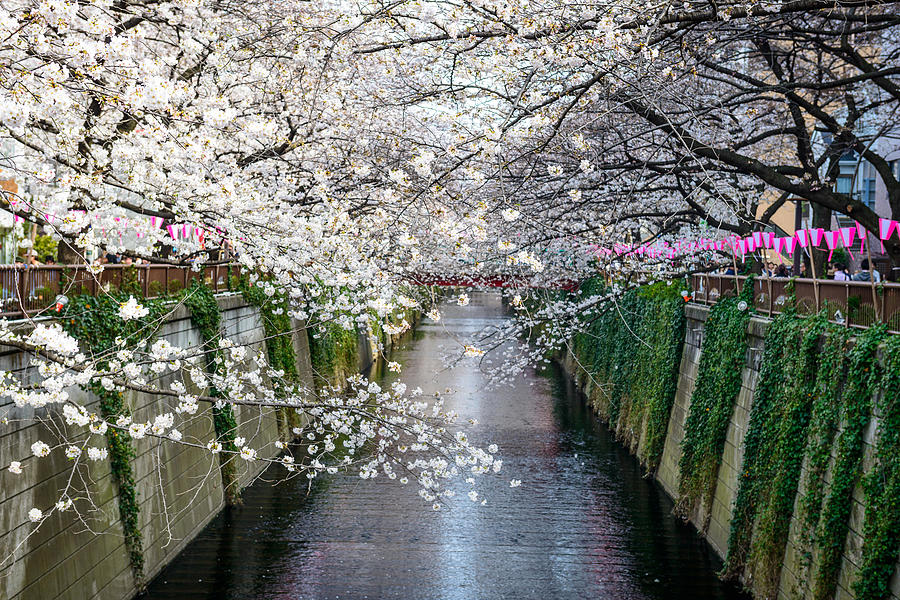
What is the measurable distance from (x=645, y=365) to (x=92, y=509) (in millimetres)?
15826

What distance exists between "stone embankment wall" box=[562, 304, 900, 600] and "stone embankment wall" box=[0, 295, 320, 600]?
6.18 meters

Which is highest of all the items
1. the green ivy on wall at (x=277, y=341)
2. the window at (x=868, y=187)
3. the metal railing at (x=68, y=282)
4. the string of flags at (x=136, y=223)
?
the window at (x=868, y=187)

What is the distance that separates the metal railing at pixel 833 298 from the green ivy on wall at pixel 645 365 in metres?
2.65

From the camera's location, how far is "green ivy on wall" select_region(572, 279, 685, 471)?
66.2 feet

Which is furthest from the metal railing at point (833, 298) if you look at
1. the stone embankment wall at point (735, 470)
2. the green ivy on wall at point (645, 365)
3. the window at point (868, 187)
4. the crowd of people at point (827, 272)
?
the window at point (868, 187)

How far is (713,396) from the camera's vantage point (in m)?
16.0

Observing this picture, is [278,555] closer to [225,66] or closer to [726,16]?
[225,66]

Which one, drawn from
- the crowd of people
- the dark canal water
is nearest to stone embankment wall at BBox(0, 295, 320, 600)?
the dark canal water

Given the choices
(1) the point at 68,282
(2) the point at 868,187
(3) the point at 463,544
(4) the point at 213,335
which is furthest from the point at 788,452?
(2) the point at 868,187

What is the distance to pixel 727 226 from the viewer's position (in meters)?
17.3

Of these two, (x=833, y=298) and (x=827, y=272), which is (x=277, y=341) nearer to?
(x=827, y=272)

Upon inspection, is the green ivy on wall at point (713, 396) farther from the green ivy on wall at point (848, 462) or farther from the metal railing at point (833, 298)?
the green ivy on wall at point (848, 462)

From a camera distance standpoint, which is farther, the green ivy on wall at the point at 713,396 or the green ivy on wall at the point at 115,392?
the green ivy on wall at the point at 713,396

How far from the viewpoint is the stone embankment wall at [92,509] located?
916cm
